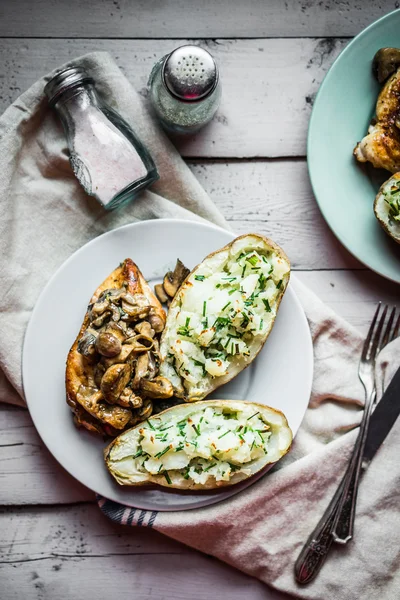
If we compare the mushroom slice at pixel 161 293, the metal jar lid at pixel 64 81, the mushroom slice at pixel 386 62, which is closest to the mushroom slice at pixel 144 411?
the mushroom slice at pixel 161 293

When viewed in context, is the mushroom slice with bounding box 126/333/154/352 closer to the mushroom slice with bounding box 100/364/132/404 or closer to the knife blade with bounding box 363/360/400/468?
the mushroom slice with bounding box 100/364/132/404

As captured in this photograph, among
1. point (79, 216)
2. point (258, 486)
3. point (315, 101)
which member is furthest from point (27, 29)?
point (258, 486)

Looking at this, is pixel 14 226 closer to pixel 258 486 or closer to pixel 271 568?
pixel 258 486

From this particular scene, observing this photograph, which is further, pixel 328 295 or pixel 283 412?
pixel 328 295

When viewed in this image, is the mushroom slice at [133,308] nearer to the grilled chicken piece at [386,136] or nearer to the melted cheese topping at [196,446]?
the melted cheese topping at [196,446]

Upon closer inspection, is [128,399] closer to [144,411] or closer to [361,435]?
[144,411]

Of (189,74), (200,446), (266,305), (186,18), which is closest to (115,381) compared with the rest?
(200,446)

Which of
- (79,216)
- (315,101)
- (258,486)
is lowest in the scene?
(258,486)
